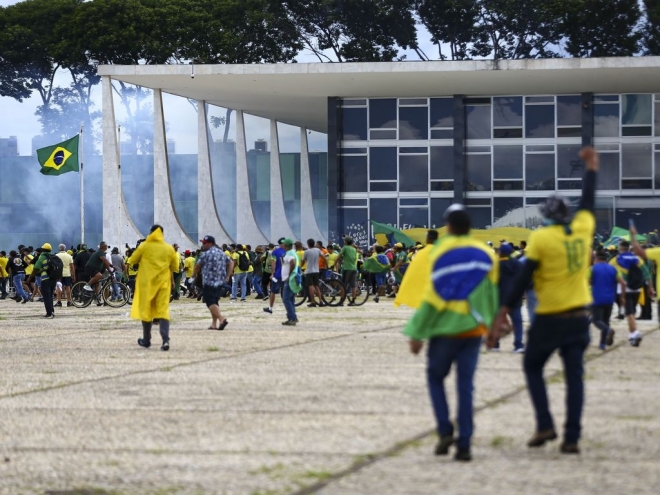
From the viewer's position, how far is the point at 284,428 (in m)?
8.84

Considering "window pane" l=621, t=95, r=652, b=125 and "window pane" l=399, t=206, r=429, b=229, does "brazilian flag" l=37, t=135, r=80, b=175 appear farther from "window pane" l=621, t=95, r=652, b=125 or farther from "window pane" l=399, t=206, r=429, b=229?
"window pane" l=621, t=95, r=652, b=125

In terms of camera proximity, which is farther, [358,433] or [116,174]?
[116,174]

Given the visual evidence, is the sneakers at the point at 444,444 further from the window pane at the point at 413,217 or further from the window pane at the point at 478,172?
the window pane at the point at 478,172

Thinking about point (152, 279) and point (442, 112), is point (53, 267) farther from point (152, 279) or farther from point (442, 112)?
point (442, 112)

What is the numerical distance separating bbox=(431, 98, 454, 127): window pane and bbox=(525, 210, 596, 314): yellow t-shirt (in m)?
A: 42.2

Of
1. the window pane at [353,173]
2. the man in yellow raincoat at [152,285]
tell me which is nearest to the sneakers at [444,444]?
the man in yellow raincoat at [152,285]

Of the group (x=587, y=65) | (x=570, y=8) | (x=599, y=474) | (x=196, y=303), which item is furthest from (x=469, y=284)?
(x=570, y=8)

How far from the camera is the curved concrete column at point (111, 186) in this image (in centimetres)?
4866

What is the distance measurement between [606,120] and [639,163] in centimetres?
216

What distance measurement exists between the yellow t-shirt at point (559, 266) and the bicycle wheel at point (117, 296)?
73.3ft

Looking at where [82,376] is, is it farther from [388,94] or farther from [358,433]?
[388,94]

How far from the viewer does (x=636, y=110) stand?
49312 millimetres

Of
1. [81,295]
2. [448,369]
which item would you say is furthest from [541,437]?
[81,295]

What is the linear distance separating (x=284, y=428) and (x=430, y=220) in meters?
40.8
